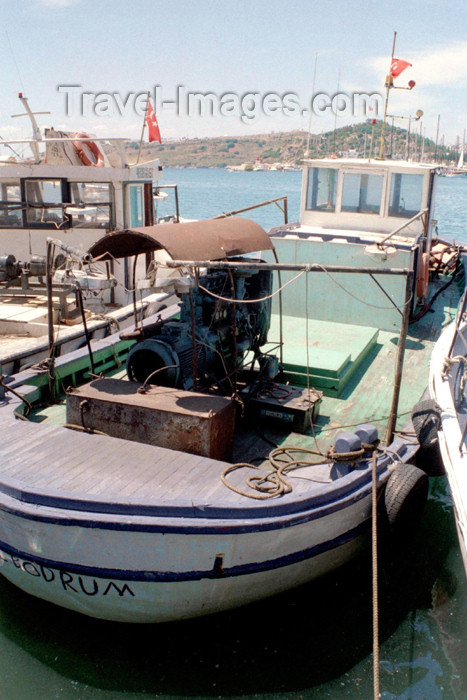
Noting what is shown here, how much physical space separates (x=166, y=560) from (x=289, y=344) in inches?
185

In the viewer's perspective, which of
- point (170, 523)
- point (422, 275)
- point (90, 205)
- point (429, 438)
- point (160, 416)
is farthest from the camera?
point (90, 205)

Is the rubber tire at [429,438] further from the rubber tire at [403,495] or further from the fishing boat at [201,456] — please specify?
the rubber tire at [403,495]

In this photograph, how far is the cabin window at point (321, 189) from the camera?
40.1 ft

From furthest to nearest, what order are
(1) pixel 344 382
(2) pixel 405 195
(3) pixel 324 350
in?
1. (2) pixel 405 195
2. (3) pixel 324 350
3. (1) pixel 344 382

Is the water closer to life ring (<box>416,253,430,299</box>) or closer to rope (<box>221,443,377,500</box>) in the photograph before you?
rope (<box>221,443,377,500</box>)

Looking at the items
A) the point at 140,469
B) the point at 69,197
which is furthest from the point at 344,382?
the point at 69,197

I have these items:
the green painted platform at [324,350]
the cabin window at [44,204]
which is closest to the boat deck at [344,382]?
the green painted platform at [324,350]

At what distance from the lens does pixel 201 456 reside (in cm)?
558

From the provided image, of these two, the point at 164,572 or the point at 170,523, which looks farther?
the point at 164,572

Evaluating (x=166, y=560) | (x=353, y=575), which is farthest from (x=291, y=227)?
(x=166, y=560)

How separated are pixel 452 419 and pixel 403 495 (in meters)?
1.11

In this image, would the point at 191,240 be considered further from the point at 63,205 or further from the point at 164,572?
the point at 63,205

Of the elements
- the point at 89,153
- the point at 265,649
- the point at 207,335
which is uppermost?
the point at 89,153

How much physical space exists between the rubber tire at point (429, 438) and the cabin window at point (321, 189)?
6792mm
